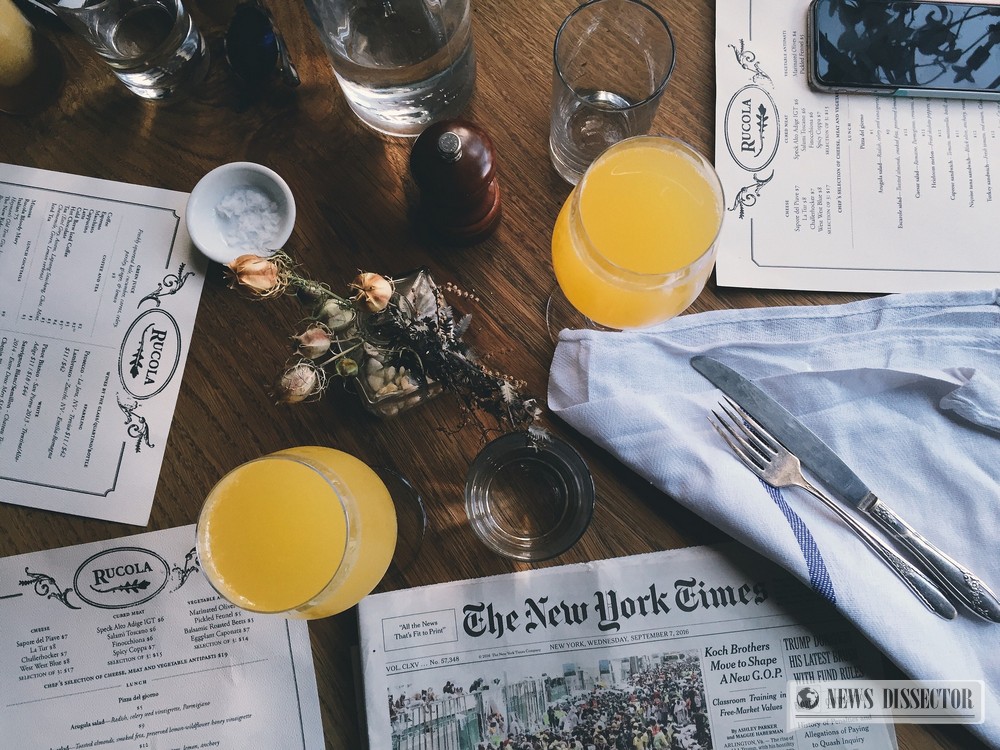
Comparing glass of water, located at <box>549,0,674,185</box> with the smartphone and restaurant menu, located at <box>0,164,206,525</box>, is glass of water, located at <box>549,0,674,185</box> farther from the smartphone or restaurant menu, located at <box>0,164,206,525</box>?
restaurant menu, located at <box>0,164,206,525</box>

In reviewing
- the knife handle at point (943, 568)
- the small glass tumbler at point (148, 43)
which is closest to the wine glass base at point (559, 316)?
the knife handle at point (943, 568)

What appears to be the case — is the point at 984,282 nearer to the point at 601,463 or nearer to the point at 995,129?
the point at 995,129

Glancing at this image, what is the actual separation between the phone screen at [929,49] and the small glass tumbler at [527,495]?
51 cm

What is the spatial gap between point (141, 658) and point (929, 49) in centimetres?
107

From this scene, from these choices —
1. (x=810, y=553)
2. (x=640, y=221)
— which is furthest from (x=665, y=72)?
(x=810, y=553)

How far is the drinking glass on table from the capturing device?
2.34 ft

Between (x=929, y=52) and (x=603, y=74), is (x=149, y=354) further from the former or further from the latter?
(x=929, y=52)

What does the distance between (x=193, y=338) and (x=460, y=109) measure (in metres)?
0.39

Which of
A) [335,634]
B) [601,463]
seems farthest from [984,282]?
[335,634]

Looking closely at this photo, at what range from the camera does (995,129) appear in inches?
29.5

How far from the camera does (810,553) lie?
656 millimetres

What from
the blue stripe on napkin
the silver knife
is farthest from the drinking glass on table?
the blue stripe on napkin

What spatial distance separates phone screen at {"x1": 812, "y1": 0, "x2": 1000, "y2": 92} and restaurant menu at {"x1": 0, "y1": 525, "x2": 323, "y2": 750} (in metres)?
0.86

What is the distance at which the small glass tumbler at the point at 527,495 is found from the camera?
69 centimetres
